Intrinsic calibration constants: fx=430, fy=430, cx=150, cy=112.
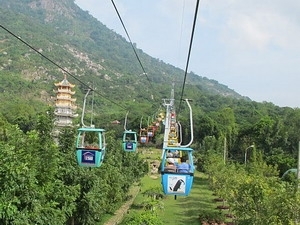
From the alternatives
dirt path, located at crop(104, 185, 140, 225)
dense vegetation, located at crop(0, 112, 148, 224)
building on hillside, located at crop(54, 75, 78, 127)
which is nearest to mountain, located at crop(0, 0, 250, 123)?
building on hillside, located at crop(54, 75, 78, 127)

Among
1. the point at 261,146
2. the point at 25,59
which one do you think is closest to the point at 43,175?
the point at 261,146

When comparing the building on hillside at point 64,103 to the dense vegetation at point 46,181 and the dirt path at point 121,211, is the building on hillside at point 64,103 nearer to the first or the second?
the dirt path at point 121,211

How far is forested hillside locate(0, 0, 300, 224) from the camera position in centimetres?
1279

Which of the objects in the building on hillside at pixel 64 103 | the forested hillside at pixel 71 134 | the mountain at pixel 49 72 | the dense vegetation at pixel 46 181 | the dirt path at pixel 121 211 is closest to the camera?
the dense vegetation at pixel 46 181

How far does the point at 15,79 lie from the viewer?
4451 inches

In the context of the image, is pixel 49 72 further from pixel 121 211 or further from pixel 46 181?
pixel 46 181

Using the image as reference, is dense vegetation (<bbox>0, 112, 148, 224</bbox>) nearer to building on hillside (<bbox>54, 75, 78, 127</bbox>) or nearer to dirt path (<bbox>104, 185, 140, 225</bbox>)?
dirt path (<bbox>104, 185, 140, 225</bbox>)

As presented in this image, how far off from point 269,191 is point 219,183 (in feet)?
48.0

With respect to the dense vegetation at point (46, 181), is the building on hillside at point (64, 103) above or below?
above

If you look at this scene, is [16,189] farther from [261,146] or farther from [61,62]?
[61,62]

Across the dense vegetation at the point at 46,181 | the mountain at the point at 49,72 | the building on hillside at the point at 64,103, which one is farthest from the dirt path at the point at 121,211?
the mountain at the point at 49,72

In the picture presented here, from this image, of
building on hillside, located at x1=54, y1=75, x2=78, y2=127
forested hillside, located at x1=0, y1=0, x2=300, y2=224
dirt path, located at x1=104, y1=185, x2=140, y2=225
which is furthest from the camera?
building on hillside, located at x1=54, y1=75, x2=78, y2=127

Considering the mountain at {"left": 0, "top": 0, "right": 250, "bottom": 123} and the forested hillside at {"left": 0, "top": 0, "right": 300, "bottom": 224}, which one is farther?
the mountain at {"left": 0, "top": 0, "right": 250, "bottom": 123}

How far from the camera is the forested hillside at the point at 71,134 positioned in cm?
1279
